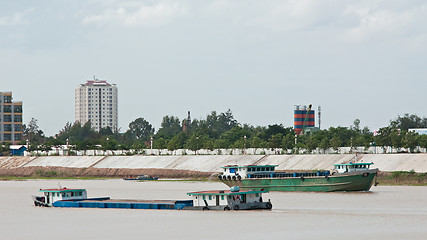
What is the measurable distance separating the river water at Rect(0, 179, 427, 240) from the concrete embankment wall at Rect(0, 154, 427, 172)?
42.8 metres

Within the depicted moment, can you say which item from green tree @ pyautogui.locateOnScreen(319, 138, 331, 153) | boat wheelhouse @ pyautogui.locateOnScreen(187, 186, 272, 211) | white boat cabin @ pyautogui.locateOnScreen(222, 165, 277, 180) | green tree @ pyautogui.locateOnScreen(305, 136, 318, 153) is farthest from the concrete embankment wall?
boat wheelhouse @ pyautogui.locateOnScreen(187, 186, 272, 211)

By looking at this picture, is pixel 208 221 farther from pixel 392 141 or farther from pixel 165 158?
pixel 165 158

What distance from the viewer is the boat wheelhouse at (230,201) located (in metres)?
65.1

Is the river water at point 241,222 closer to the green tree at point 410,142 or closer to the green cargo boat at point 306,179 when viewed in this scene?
the green cargo boat at point 306,179

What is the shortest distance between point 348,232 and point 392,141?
8945 cm

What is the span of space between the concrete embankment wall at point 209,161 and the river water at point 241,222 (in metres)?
42.8

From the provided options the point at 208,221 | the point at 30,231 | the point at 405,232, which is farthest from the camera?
the point at 208,221

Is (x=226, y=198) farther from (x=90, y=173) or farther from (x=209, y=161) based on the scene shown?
(x=90, y=173)

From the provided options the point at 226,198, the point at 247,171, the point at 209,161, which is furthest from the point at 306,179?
the point at 209,161

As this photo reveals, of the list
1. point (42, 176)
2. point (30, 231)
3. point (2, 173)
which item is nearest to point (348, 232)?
point (30, 231)

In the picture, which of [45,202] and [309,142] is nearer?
[45,202]

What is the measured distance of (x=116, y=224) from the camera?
56281 mm

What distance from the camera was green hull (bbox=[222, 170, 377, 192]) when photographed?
89.3 metres

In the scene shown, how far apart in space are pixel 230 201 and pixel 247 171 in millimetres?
30452
